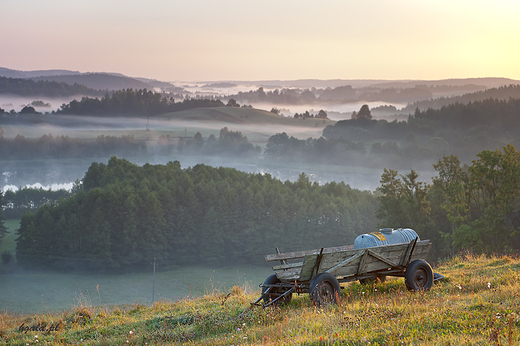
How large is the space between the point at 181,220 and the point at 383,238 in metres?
98.5

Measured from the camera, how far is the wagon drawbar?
8938mm

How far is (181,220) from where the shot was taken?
4176 inches

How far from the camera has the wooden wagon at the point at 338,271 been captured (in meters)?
8.91

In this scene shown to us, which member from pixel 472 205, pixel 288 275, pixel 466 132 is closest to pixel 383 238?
pixel 288 275

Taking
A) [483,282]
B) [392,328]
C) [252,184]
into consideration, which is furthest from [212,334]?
[252,184]

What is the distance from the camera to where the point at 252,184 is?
114062 mm

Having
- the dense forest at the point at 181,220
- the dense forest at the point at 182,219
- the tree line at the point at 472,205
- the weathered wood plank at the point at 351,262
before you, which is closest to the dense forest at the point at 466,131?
the dense forest at the point at 182,219

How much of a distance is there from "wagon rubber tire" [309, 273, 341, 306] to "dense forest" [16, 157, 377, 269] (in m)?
91.0

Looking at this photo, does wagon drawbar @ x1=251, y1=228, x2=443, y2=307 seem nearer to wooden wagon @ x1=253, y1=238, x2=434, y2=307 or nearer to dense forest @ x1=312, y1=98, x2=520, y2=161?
wooden wagon @ x1=253, y1=238, x2=434, y2=307

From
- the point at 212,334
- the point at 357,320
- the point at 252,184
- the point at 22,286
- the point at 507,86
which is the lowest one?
the point at 22,286

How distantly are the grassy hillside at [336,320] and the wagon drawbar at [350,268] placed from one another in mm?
334

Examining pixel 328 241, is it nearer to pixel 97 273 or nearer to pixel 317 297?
pixel 97 273

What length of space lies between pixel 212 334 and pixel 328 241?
318ft

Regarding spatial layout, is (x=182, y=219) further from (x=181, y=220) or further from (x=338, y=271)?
(x=338, y=271)
